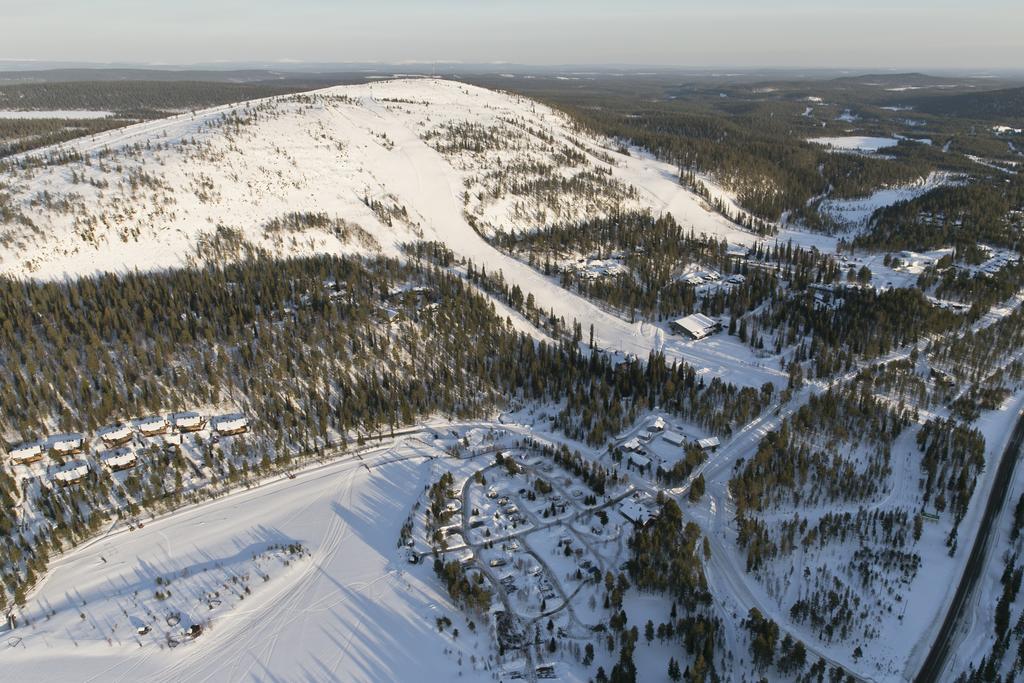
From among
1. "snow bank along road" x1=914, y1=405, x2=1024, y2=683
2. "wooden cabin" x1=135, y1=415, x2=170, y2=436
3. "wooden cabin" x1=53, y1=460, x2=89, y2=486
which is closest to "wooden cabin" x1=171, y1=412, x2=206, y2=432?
"wooden cabin" x1=135, y1=415, x2=170, y2=436

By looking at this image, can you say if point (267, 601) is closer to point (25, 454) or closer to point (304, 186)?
point (25, 454)

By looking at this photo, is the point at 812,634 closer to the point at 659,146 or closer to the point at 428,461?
the point at 428,461

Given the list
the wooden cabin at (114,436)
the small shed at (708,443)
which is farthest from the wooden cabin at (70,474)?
the small shed at (708,443)

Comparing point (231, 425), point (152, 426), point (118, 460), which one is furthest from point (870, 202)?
point (118, 460)

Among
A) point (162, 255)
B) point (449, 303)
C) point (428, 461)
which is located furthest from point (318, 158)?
point (428, 461)

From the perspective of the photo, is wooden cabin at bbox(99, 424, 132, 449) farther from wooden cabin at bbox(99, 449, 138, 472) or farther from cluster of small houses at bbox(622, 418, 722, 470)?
cluster of small houses at bbox(622, 418, 722, 470)

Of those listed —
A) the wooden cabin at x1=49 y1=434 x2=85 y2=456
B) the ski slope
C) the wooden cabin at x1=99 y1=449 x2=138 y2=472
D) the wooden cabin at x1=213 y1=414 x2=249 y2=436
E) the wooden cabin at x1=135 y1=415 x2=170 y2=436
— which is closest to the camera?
the wooden cabin at x1=49 y1=434 x2=85 y2=456
